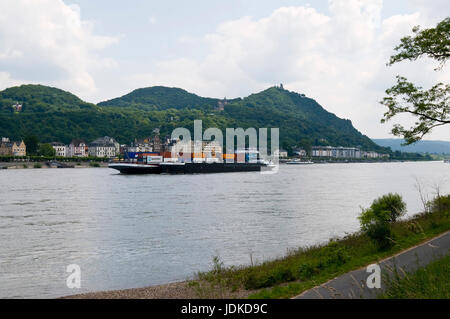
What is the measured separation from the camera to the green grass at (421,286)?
23.7 feet

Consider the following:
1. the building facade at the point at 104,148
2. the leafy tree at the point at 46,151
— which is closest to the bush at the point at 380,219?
the leafy tree at the point at 46,151

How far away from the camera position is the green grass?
722 cm

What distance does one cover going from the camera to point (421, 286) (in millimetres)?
7641

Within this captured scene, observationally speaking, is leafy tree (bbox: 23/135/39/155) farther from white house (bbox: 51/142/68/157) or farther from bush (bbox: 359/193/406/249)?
bush (bbox: 359/193/406/249)

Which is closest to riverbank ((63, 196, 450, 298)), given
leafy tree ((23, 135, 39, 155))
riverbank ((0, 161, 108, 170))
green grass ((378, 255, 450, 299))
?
green grass ((378, 255, 450, 299))

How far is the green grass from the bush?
14.0 feet

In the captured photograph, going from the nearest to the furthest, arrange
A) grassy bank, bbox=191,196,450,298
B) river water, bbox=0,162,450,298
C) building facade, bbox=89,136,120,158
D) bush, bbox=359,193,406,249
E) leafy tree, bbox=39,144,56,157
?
grassy bank, bbox=191,196,450,298
bush, bbox=359,193,406,249
river water, bbox=0,162,450,298
leafy tree, bbox=39,144,56,157
building facade, bbox=89,136,120,158

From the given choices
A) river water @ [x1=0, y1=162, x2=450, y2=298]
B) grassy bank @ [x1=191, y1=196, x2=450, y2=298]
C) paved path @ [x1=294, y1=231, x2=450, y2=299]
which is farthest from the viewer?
river water @ [x1=0, y1=162, x2=450, y2=298]

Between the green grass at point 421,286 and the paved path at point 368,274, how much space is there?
31cm

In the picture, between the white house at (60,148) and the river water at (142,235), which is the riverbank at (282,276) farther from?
the white house at (60,148)

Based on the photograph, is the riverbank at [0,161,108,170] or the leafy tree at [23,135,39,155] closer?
the riverbank at [0,161,108,170]

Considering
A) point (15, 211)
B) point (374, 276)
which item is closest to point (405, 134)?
point (374, 276)

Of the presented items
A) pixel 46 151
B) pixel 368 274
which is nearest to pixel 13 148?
pixel 46 151
